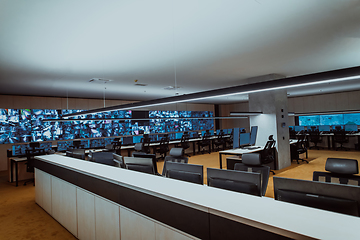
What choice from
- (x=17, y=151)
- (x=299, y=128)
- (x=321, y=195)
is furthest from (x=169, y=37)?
(x=299, y=128)

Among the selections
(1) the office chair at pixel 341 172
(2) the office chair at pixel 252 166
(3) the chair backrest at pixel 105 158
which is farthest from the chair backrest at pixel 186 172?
(3) the chair backrest at pixel 105 158

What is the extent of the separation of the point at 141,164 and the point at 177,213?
135 centimetres

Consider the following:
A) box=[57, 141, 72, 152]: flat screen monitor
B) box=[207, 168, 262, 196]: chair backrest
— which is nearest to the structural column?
box=[207, 168, 262, 196]: chair backrest

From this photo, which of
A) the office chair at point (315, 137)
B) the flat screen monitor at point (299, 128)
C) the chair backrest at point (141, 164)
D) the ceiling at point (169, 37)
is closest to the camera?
the ceiling at point (169, 37)

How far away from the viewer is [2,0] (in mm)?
2295

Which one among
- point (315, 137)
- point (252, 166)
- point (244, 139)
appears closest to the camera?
point (252, 166)

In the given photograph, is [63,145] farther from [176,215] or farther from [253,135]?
[176,215]

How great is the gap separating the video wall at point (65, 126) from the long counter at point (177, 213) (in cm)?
416

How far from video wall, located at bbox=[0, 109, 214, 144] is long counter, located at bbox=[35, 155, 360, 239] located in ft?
13.7

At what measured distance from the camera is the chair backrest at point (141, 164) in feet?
8.98

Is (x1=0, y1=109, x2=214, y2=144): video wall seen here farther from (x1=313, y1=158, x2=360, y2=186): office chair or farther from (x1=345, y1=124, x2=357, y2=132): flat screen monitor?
(x1=345, y1=124, x2=357, y2=132): flat screen monitor

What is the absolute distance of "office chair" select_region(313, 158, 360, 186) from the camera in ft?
6.91

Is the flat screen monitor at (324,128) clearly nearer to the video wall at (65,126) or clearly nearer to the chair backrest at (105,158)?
the video wall at (65,126)

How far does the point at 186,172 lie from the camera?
223 centimetres
